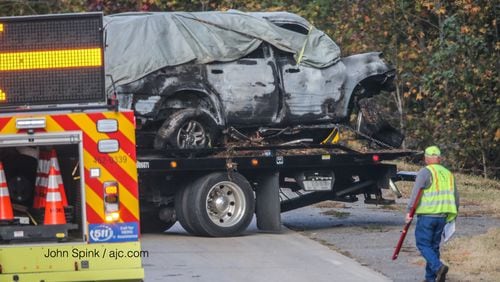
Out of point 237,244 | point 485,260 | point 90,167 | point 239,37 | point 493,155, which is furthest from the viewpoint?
point 493,155

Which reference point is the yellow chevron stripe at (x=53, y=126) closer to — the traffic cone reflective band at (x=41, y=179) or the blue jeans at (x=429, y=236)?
the traffic cone reflective band at (x=41, y=179)

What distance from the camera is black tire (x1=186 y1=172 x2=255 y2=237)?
52.8ft

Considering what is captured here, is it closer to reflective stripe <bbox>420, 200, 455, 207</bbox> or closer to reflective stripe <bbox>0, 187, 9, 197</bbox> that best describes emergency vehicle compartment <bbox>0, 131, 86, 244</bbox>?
reflective stripe <bbox>0, 187, 9, 197</bbox>

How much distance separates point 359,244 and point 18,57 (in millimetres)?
6597

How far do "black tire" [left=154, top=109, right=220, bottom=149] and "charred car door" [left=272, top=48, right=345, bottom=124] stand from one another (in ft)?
4.00

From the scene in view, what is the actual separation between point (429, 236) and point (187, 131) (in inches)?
193

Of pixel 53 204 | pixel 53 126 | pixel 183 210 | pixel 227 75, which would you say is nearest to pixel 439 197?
pixel 53 204

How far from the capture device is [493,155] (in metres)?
29.7

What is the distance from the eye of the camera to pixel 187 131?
53.7 feet

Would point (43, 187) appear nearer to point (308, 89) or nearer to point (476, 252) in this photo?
point (476, 252)

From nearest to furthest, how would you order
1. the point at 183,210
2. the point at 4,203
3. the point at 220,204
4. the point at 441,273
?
the point at 4,203 < the point at 441,273 < the point at 183,210 < the point at 220,204

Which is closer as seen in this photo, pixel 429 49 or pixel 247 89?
pixel 247 89

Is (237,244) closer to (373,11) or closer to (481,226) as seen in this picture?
(481,226)

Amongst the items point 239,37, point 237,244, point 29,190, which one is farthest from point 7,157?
point 239,37
